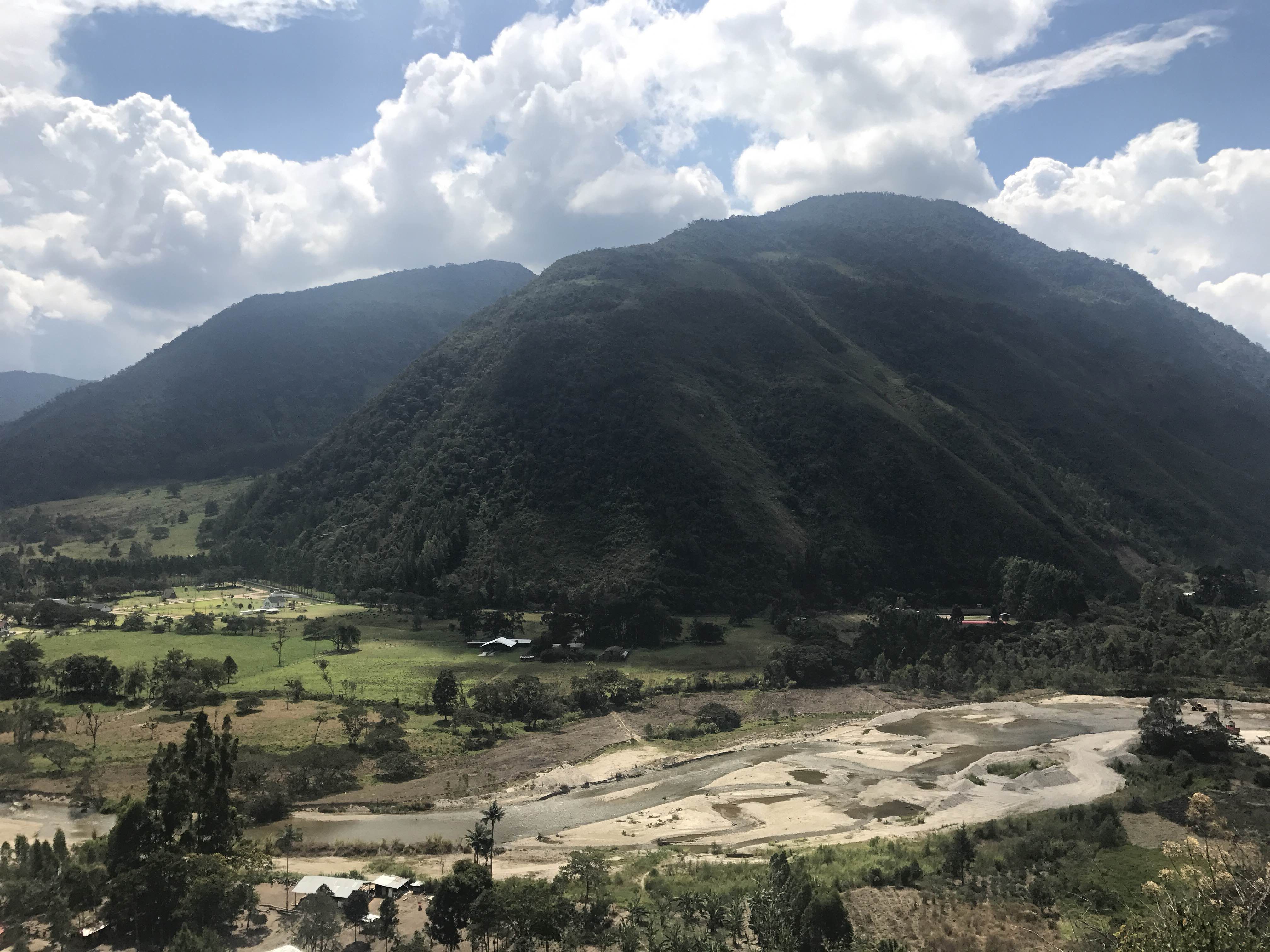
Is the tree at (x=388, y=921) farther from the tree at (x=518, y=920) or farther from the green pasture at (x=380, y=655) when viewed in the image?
the green pasture at (x=380, y=655)

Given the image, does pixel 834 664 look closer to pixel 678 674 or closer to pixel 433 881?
pixel 678 674

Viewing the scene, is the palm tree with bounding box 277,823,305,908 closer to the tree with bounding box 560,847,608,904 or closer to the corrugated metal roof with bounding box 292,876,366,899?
the corrugated metal roof with bounding box 292,876,366,899

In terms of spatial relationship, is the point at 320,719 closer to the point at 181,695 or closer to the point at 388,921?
the point at 181,695

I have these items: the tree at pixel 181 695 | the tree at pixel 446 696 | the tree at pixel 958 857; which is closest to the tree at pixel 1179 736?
the tree at pixel 958 857

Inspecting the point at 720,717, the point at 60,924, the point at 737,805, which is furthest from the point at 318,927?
the point at 720,717

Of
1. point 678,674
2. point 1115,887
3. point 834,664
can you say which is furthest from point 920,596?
point 1115,887
